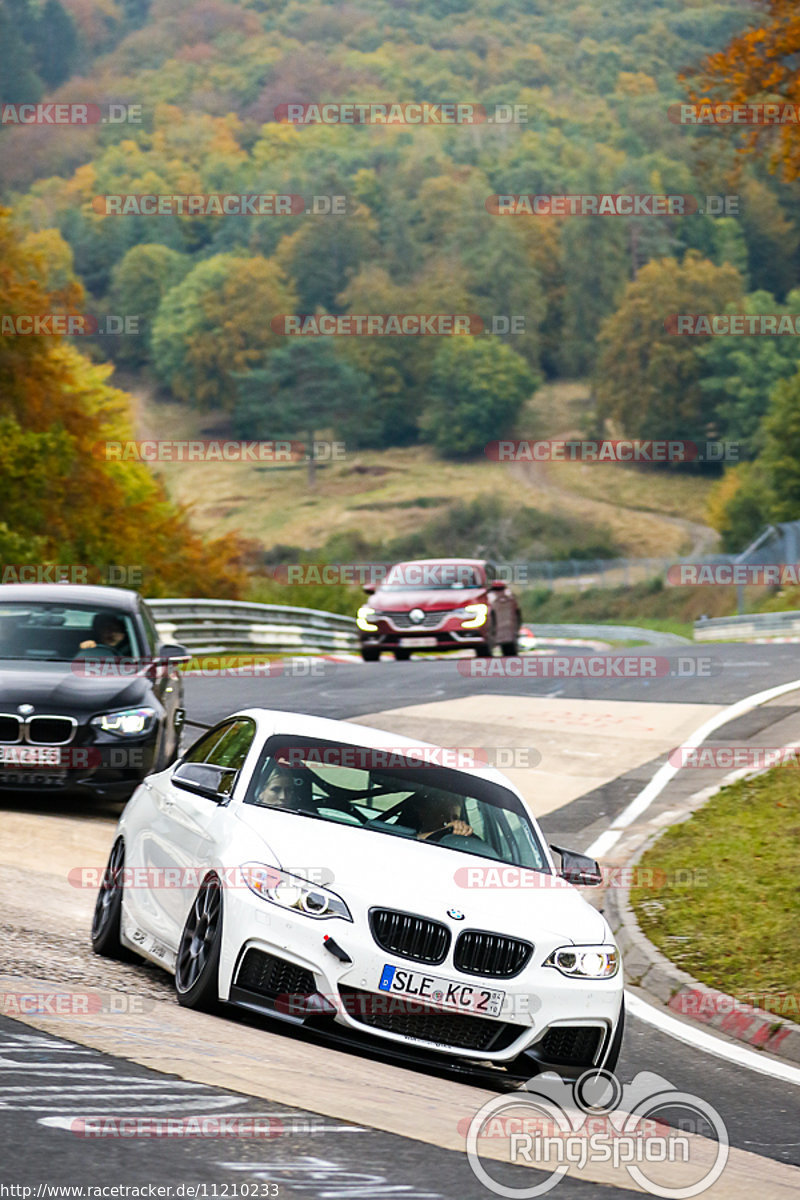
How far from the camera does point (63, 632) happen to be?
13273 mm

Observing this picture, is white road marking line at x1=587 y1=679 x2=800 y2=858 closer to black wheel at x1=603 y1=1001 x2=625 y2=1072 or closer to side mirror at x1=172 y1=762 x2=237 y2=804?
side mirror at x1=172 y1=762 x2=237 y2=804

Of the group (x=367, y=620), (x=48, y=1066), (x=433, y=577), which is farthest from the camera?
(x=433, y=577)

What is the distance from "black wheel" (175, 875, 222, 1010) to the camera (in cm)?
675

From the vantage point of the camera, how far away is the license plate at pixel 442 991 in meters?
6.52

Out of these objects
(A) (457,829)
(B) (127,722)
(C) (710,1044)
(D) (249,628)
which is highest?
(A) (457,829)

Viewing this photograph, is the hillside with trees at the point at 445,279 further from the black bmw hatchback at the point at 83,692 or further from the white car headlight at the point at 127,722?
the white car headlight at the point at 127,722

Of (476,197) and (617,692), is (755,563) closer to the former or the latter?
(617,692)

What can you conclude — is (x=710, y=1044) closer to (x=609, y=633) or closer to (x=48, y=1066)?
(x=48, y=1066)

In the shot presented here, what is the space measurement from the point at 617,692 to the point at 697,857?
32.3 feet

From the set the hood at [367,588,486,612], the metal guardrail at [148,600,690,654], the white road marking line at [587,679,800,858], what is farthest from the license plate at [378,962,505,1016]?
the hood at [367,588,486,612]

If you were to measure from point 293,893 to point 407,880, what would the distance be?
19.5 inches

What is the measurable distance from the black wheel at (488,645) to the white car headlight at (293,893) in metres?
20.4

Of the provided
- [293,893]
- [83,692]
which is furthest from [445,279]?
[293,893]

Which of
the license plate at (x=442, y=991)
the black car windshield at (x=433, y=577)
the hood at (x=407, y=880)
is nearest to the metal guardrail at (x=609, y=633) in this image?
the black car windshield at (x=433, y=577)
